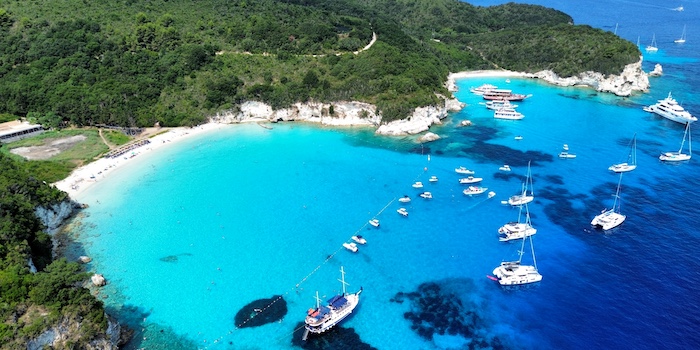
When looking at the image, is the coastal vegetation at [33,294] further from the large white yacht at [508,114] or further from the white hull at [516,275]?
the large white yacht at [508,114]

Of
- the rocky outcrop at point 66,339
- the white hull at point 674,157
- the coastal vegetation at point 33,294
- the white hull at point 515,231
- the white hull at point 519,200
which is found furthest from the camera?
the white hull at point 674,157

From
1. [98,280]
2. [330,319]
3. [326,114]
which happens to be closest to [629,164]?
[326,114]

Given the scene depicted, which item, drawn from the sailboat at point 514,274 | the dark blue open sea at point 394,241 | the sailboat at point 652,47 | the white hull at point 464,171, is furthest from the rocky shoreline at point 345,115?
the sailboat at point 652,47

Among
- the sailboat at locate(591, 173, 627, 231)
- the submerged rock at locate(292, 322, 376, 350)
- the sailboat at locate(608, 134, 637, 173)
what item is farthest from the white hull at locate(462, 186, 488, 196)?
the submerged rock at locate(292, 322, 376, 350)

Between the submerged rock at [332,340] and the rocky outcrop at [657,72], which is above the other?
the rocky outcrop at [657,72]

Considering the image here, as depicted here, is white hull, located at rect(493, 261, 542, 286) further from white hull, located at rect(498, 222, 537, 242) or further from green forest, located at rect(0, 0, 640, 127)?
green forest, located at rect(0, 0, 640, 127)

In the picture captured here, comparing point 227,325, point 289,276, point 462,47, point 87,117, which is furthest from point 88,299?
point 462,47

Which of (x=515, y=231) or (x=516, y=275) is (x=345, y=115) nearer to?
(x=515, y=231)
